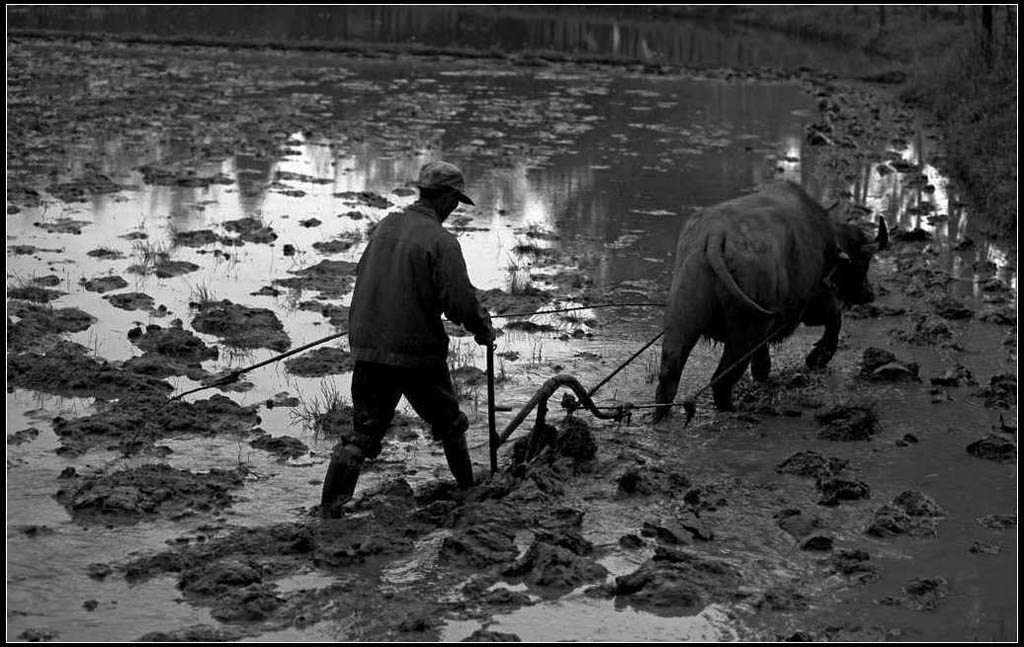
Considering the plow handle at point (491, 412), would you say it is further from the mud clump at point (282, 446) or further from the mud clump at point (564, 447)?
the mud clump at point (282, 446)

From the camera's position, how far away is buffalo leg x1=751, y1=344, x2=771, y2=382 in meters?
8.27

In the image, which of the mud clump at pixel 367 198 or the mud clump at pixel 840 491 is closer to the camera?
the mud clump at pixel 840 491

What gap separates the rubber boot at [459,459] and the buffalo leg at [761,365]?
2.61 m

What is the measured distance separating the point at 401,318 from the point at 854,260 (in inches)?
157

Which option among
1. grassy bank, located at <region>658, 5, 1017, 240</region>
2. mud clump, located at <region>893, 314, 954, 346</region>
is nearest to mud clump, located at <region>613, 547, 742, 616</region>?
mud clump, located at <region>893, 314, 954, 346</region>

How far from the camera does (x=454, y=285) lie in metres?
5.92

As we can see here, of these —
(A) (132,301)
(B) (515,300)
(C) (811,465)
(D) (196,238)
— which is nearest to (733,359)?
(C) (811,465)

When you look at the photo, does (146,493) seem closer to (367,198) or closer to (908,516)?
(908,516)

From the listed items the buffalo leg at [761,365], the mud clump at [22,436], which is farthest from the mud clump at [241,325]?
the buffalo leg at [761,365]

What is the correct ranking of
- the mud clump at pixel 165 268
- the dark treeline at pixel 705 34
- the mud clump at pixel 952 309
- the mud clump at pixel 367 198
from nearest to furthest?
the mud clump at pixel 952 309
the mud clump at pixel 165 268
the mud clump at pixel 367 198
the dark treeline at pixel 705 34

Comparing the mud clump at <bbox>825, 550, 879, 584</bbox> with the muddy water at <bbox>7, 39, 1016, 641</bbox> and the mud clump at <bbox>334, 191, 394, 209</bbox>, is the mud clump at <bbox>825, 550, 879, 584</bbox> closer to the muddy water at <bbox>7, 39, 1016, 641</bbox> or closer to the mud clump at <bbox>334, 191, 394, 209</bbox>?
the muddy water at <bbox>7, 39, 1016, 641</bbox>

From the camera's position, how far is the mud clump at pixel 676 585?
205 inches

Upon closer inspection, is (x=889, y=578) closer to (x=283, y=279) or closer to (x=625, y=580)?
(x=625, y=580)

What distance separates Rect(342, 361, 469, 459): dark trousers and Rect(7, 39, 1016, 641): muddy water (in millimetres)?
438
